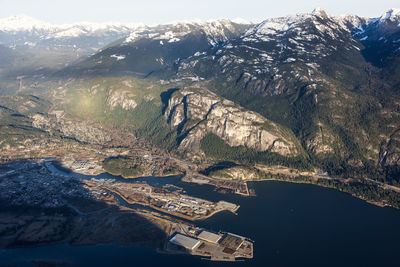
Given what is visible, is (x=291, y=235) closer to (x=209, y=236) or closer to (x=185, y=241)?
(x=209, y=236)

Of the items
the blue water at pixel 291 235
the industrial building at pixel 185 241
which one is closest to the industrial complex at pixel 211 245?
the industrial building at pixel 185 241

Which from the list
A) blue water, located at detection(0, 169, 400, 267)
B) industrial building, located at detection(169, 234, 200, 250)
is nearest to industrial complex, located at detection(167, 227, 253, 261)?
industrial building, located at detection(169, 234, 200, 250)

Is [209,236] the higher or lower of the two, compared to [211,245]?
higher

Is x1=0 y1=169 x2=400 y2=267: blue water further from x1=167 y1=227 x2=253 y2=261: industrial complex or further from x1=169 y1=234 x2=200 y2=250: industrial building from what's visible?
x1=169 y1=234 x2=200 y2=250: industrial building

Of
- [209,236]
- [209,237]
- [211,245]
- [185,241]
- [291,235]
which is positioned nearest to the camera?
[211,245]

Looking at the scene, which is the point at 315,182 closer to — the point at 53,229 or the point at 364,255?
the point at 364,255

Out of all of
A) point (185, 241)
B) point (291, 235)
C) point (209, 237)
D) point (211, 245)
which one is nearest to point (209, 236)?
point (209, 237)

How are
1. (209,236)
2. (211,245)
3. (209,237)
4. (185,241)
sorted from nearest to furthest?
(211,245)
(185,241)
(209,237)
(209,236)
